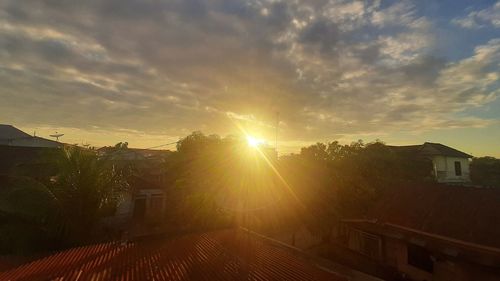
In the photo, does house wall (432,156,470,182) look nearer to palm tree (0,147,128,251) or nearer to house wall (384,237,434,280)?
house wall (384,237,434,280)

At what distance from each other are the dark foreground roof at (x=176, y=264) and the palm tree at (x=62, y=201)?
18.3ft

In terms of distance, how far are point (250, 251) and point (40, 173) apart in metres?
18.0

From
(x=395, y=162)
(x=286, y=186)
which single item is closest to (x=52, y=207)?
(x=286, y=186)

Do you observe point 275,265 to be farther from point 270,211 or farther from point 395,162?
point 395,162

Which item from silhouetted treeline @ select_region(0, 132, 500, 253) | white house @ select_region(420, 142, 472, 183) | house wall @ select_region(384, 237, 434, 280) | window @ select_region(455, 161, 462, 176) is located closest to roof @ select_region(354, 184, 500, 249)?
house wall @ select_region(384, 237, 434, 280)

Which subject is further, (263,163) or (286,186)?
(263,163)

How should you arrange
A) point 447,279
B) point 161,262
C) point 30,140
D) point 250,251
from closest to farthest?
point 161,262 → point 250,251 → point 447,279 → point 30,140

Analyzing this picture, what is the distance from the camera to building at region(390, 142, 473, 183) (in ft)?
109

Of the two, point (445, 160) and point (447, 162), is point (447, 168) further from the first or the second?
point (445, 160)

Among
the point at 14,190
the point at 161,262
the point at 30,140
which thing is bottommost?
the point at 161,262

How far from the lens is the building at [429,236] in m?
10.8

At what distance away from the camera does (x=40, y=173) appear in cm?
1908

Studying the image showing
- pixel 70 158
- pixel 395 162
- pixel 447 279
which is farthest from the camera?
pixel 395 162

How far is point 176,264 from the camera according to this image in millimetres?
6715
